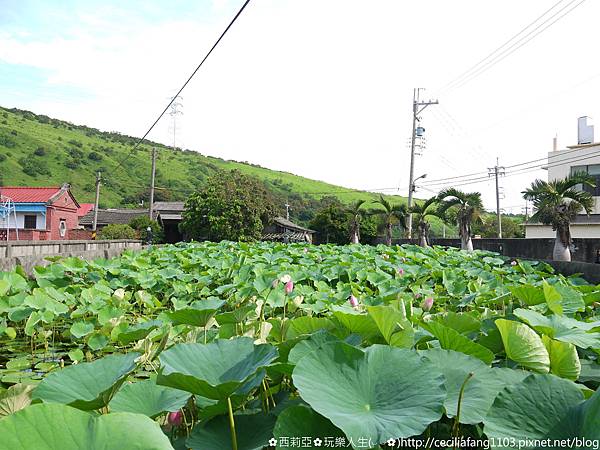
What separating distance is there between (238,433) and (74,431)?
343mm

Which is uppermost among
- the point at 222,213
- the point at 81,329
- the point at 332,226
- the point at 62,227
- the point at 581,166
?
the point at 581,166

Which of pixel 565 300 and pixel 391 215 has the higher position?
pixel 391 215

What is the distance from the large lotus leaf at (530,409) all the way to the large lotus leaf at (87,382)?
0.61 meters

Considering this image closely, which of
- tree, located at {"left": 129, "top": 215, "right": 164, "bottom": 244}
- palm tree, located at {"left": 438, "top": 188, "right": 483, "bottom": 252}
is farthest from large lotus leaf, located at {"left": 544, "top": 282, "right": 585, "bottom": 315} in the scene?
tree, located at {"left": 129, "top": 215, "right": 164, "bottom": 244}

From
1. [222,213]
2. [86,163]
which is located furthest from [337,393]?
[86,163]

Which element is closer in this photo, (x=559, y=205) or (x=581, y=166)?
(x=559, y=205)

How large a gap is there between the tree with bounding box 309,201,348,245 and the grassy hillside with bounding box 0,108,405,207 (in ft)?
71.3

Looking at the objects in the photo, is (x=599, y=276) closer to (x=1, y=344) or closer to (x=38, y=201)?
(x=1, y=344)

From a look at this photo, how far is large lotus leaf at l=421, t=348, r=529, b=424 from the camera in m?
0.88

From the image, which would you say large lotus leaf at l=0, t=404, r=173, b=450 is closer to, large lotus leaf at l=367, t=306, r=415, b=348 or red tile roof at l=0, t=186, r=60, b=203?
large lotus leaf at l=367, t=306, r=415, b=348

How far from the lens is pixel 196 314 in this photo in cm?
171

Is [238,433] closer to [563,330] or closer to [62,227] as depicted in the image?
[563,330]

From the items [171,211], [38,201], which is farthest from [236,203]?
[171,211]

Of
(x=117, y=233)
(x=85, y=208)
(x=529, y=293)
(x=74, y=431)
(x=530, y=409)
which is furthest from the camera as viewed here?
(x=85, y=208)
